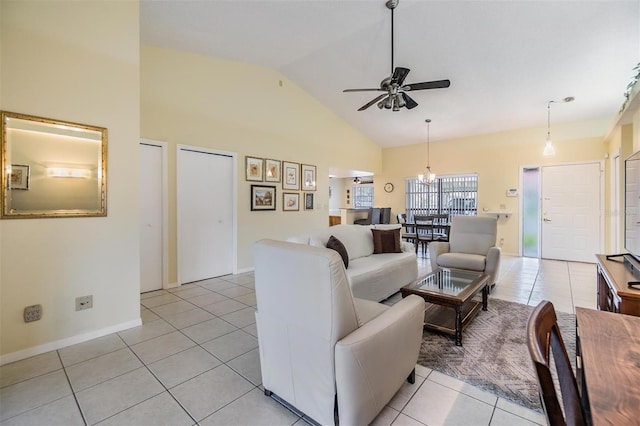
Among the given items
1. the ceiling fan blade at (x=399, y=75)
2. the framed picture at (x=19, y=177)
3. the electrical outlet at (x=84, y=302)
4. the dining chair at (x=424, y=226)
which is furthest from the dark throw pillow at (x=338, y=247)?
the dining chair at (x=424, y=226)

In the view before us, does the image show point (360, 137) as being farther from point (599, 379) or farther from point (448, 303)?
point (599, 379)

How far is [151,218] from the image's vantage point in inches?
153

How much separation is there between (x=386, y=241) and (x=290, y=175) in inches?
97.5

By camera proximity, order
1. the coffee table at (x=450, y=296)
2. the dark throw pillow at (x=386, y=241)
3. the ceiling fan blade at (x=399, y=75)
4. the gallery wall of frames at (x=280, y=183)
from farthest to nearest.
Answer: the gallery wall of frames at (x=280, y=183), the dark throw pillow at (x=386, y=241), the ceiling fan blade at (x=399, y=75), the coffee table at (x=450, y=296)

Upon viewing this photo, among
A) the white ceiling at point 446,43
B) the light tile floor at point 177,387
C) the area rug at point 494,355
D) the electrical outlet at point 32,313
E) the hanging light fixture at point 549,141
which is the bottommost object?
the light tile floor at point 177,387

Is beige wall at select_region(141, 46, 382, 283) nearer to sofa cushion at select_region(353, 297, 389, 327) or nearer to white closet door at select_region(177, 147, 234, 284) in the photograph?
white closet door at select_region(177, 147, 234, 284)

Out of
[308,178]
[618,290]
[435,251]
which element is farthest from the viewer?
[308,178]

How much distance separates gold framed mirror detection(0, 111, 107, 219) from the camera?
2182 mm

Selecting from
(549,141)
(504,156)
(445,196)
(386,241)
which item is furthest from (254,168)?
(504,156)

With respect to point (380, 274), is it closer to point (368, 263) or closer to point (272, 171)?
point (368, 263)

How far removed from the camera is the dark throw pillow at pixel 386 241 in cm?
411

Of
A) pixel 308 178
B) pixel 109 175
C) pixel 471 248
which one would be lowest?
pixel 471 248

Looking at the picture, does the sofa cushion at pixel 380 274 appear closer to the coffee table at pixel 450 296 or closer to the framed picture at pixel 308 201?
the coffee table at pixel 450 296

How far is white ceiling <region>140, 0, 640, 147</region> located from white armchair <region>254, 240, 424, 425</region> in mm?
3155
